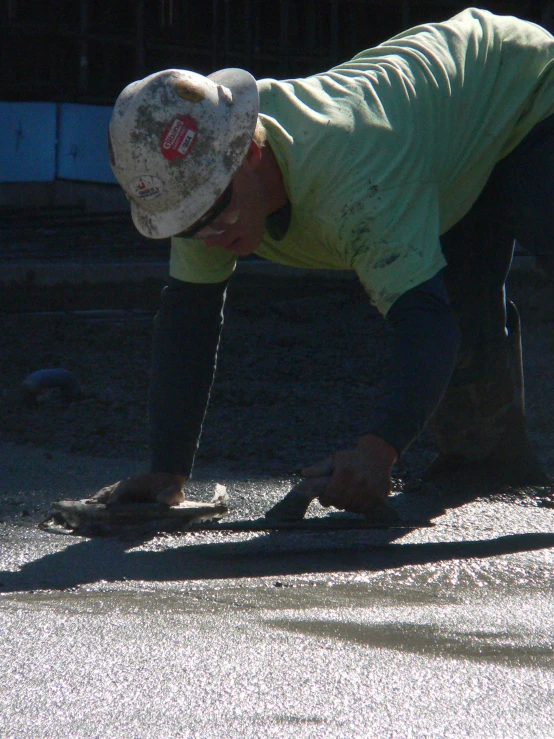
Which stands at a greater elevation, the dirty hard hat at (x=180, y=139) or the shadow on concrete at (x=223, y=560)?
the dirty hard hat at (x=180, y=139)

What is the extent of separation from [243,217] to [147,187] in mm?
216

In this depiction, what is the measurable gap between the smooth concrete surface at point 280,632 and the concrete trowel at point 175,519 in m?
0.04

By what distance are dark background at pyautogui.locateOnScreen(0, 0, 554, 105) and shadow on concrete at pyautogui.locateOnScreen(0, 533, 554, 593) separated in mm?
10468

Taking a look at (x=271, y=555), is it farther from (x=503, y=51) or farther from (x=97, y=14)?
(x=97, y=14)

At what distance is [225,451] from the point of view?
11.3 ft

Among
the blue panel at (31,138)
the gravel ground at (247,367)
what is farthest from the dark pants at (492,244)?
the blue panel at (31,138)

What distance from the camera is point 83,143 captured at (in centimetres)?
1206

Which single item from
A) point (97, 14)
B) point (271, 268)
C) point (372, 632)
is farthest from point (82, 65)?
point (372, 632)

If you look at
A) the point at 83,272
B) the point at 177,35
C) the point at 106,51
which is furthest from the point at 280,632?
the point at 177,35

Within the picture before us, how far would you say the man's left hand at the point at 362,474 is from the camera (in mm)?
2223

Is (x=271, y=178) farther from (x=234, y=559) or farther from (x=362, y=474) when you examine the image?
(x=234, y=559)

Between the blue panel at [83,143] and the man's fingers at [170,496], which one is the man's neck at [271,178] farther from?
the blue panel at [83,143]

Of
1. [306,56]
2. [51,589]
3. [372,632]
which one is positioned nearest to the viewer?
[372,632]

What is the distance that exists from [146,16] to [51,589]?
11.6 metres
